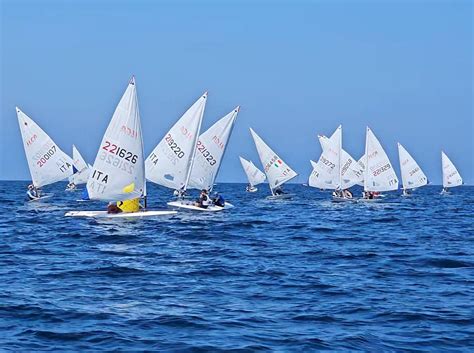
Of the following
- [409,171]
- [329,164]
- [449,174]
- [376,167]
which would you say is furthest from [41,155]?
[449,174]

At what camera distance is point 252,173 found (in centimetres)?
9956

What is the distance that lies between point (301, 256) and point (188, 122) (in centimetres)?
2146

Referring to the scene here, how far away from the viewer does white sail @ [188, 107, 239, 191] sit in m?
45.8

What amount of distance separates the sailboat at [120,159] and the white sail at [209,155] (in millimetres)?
9737

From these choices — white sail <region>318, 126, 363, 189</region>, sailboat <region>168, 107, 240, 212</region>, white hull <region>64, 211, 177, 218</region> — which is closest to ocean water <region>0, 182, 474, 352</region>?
white hull <region>64, 211, 177, 218</region>

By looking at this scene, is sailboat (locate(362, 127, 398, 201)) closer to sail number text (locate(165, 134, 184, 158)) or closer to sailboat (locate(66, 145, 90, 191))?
sail number text (locate(165, 134, 184, 158))

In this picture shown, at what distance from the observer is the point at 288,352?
1130 centimetres

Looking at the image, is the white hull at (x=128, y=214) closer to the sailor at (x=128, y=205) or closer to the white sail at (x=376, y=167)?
the sailor at (x=128, y=205)

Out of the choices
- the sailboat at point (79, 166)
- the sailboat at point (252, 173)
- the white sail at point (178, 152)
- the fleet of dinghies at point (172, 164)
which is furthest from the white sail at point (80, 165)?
the white sail at point (178, 152)

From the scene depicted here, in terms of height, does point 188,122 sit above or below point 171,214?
above

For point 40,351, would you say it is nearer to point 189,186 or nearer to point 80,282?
point 80,282

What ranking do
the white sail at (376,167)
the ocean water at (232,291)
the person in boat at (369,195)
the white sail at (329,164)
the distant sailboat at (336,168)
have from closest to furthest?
the ocean water at (232,291), the white sail at (376,167), the distant sailboat at (336,168), the person in boat at (369,195), the white sail at (329,164)

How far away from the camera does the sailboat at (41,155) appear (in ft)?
164

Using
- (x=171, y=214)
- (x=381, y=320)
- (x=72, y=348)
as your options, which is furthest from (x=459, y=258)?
(x=171, y=214)
